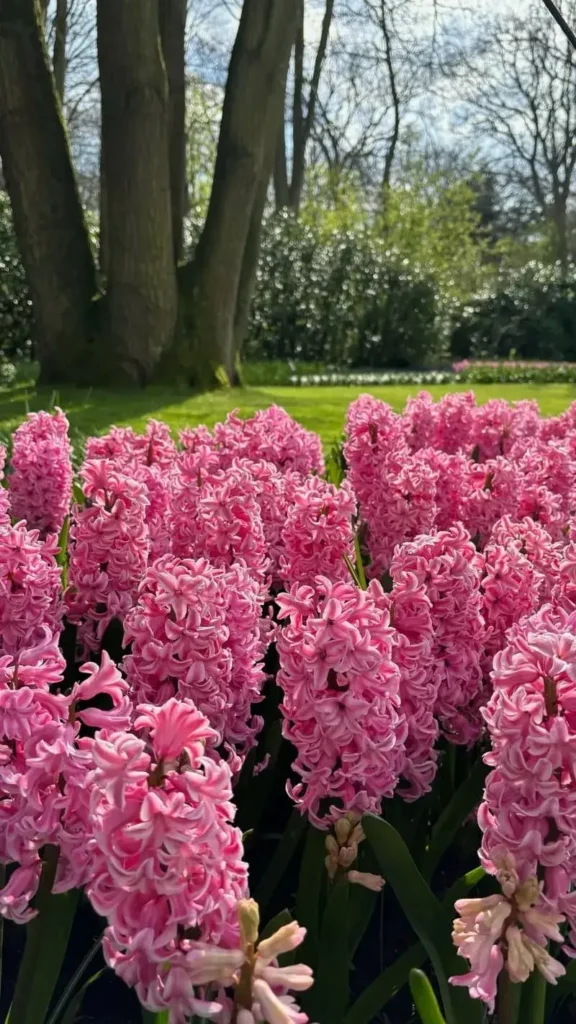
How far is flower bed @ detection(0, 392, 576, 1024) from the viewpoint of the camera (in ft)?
3.41

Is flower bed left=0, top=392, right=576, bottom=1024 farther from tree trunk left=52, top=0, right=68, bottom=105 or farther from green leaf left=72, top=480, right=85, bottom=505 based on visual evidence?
tree trunk left=52, top=0, right=68, bottom=105

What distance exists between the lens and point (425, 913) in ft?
4.67

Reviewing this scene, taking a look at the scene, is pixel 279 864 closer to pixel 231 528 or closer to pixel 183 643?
pixel 183 643

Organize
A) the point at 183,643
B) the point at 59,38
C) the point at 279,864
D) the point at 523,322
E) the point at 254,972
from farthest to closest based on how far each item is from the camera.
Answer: the point at 523,322, the point at 59,38, the point at 279,864, the point at 183,643, the point at 254,972

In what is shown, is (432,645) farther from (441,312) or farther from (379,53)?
(379,53)

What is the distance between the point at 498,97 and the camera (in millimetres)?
38094

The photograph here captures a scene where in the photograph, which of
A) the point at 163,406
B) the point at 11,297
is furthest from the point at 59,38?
the point at 163,406

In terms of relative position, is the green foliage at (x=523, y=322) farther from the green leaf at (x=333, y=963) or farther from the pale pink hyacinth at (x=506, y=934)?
the pale pink hyacinth at (x=506, y=934)

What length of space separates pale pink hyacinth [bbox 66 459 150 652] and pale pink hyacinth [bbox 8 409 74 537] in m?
0.98

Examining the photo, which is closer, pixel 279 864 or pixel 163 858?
pixel 163 858

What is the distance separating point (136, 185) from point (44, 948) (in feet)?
29.2

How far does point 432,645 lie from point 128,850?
95 cm

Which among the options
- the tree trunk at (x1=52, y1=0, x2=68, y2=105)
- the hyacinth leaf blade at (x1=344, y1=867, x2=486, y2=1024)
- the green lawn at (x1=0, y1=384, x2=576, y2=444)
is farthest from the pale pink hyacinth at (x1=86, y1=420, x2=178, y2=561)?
the tree trunk at (x1=52, y1=0, x2=68, y2=105)

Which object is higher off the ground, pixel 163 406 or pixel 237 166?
pixel 237 166
